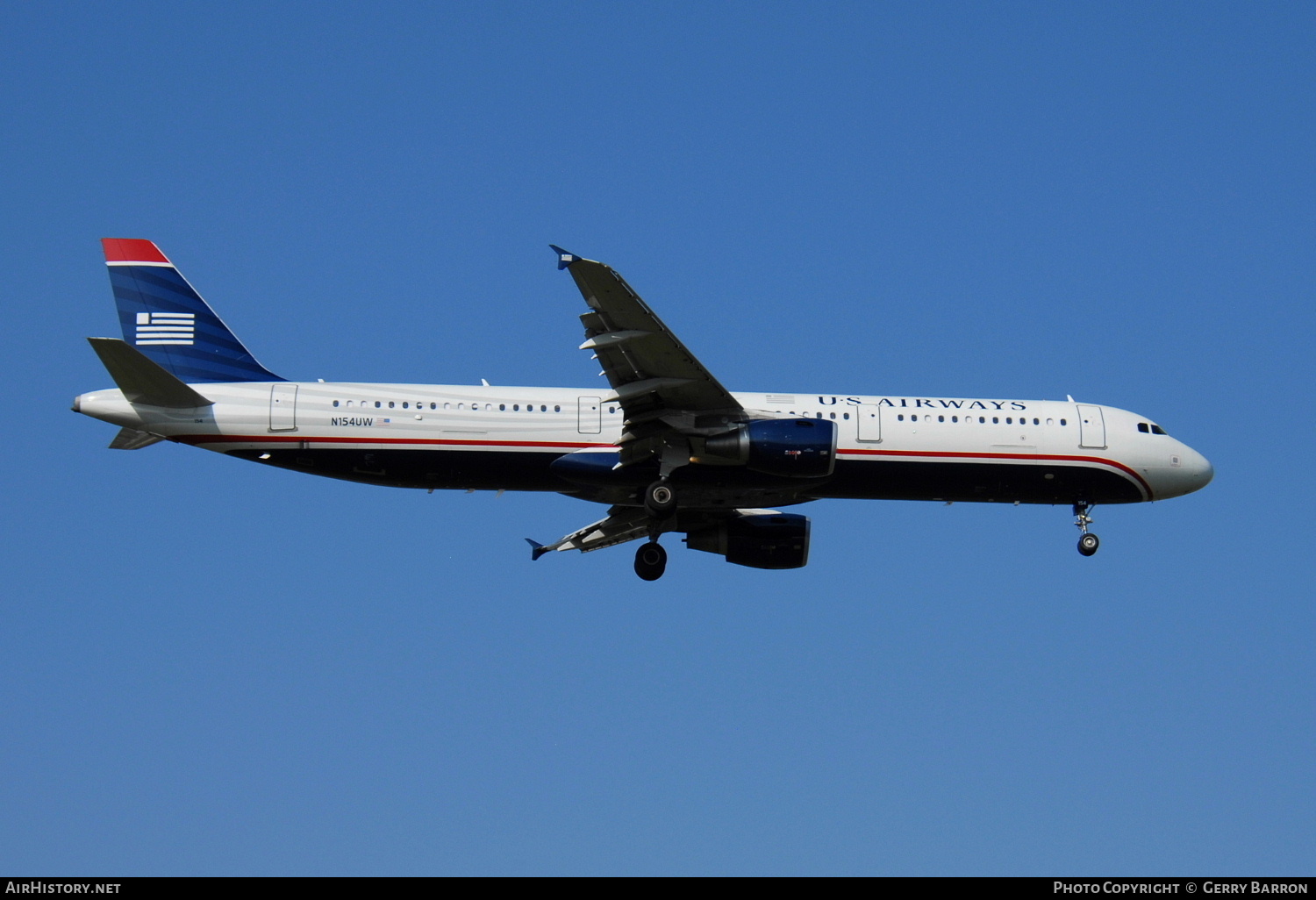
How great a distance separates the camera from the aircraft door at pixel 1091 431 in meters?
34.2

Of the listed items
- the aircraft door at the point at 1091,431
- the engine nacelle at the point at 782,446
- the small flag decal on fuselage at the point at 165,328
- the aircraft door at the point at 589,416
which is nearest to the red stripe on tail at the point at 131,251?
the small flag decal on fuselage at the point at 165,328

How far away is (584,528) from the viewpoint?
37.3m

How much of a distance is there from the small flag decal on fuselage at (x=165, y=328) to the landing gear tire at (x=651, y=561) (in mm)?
12093

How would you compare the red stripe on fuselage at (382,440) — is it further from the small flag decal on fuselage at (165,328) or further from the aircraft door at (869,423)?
the aircraft door at (869,423)

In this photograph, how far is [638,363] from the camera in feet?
A: 98.2

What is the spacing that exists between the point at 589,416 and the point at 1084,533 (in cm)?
1226

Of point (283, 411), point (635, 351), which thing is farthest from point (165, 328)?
point (635, 351)

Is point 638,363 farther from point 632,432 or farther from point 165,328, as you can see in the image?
point 165,328

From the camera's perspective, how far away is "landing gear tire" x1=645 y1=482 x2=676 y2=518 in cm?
3167

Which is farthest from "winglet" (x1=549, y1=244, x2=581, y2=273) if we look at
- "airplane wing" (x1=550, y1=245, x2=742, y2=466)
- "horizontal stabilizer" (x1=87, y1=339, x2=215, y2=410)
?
"horizontal stabilizer" (x1=87, y1=339, x2=215, y2=410)

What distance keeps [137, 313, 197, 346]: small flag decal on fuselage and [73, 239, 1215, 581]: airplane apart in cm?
4

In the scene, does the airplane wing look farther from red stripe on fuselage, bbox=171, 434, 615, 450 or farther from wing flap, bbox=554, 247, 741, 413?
red stripe on fuselage, bbox=171, 434, 615, 450

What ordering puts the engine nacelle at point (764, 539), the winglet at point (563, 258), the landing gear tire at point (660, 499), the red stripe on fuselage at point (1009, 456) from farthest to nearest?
the engine nacelle at point (764, 539)
the red stripe on fuselage at point (1009, 456)
the landing gear tire at point (660, 499)
the winglet at point (563, 258)
